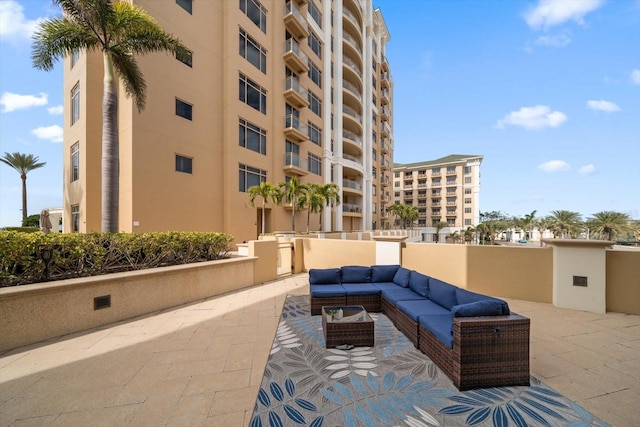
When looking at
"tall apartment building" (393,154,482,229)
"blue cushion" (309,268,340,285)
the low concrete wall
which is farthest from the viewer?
"tall apartment building" (393,154,482,229)

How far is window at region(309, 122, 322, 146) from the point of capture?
24.2 meters

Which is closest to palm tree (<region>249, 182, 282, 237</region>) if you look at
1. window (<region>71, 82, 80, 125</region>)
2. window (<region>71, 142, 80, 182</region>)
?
window (<region>71, 142, 80, 182</region>)

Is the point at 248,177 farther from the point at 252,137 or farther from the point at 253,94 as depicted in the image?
the point at 253,94

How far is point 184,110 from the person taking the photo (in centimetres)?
1406

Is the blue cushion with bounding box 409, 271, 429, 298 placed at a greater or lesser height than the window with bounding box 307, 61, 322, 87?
lesser

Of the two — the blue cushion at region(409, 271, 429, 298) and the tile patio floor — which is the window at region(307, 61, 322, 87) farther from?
the tile patio floor

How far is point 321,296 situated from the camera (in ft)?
20.1

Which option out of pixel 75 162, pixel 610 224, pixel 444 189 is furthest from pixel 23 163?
pixel 444 189

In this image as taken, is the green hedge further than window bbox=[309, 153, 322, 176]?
No

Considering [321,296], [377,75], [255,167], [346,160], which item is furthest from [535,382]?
[377,75]

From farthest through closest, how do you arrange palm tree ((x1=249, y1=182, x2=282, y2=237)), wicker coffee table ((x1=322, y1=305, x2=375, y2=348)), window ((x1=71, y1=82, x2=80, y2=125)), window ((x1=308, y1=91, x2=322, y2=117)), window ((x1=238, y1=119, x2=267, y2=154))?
window ((x1=308, y1=91, x2=322, y2=117)) < window ((x1=238, y1=119, x2=267, y2=154)) < palm tree ((x1=249, y1=182, x2=282, y2=237)) < window ((x1=71, y1=82, x2=80, y2=125)) < wicker coffee table ((x1=322, y1=305, x2=375, y2=348))

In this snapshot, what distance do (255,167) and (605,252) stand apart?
16556mm

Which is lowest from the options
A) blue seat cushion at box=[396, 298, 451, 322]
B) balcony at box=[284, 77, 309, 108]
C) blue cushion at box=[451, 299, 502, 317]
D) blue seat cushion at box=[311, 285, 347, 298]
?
blue seat cushion at box=[311, 285, 347, 298]

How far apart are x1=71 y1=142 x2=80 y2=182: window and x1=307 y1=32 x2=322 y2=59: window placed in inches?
751
